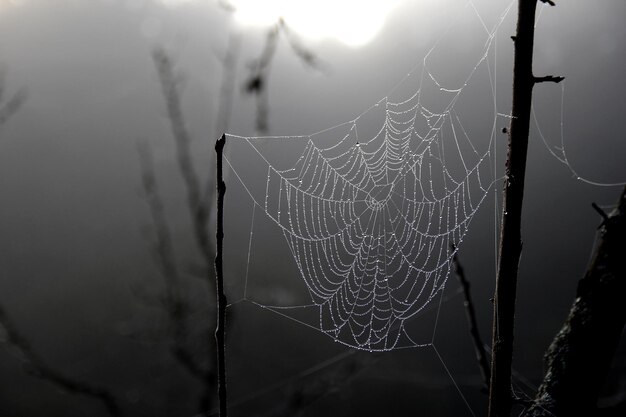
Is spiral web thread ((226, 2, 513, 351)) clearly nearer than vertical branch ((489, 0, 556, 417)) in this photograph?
No

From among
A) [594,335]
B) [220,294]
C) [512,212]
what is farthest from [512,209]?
[220,294]

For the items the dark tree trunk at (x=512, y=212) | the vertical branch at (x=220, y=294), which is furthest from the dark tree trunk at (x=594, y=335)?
the vertical branch at (x=220, y=294)

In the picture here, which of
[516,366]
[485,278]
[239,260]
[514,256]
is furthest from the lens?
[485,278]

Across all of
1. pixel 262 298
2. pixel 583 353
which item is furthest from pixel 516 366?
pixel 583 353

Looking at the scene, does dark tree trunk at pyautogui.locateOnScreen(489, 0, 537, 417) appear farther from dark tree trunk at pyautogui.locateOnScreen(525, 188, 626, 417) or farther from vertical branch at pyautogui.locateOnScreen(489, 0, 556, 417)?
dark tree trunk at pyautogui.locateOnScreen(525, 188, 626, 417)

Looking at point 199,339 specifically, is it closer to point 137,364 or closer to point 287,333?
point 137,364

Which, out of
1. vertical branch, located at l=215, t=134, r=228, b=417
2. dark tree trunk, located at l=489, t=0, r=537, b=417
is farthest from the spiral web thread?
vertical branch, located at l=215, t=134, r=228, b=417

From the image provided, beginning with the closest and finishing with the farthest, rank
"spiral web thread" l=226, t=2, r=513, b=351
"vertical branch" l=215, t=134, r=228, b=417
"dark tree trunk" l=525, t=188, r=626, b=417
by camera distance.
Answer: "vertical branch" l=215, t=134, r=228, b=417 < "dark tree trunk" l=525, t=188, r=626, b=417 < "spiral web thread" l=226, t=2, r=513, b=351
